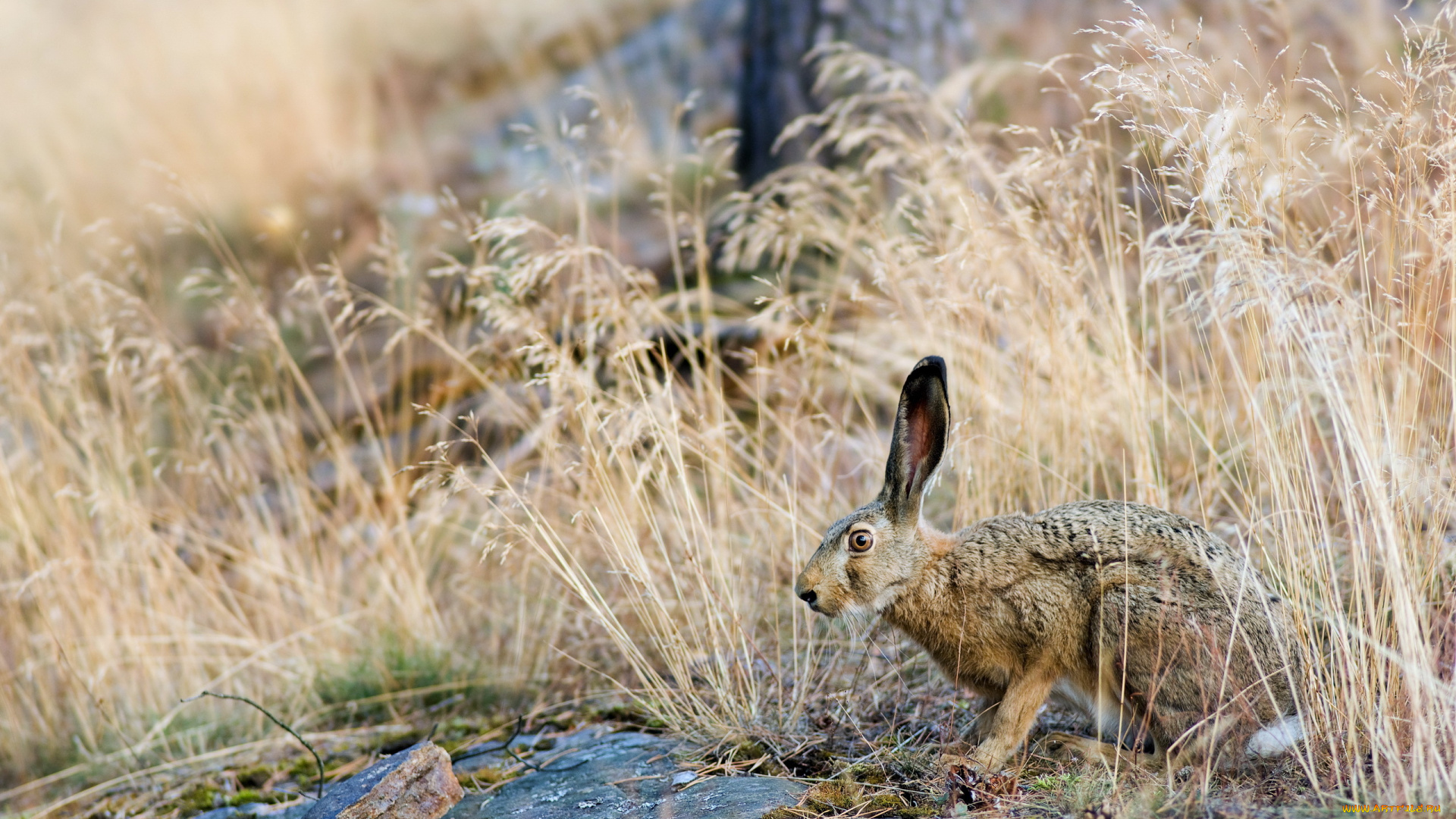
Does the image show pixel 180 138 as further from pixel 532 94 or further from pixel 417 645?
pixel 417 645

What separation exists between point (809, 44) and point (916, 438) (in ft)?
17.4

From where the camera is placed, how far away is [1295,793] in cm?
263

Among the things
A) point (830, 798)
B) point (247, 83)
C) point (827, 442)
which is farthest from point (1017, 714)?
point (247, 83)

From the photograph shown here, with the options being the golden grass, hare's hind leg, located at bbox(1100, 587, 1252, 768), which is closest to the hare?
hare's hind leg, located at bbox(1100, 587, 1252, 768)

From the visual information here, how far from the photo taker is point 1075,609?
306 centimetres

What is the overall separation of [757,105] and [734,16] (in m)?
3.17

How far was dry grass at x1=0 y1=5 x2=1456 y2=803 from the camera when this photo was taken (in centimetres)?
288

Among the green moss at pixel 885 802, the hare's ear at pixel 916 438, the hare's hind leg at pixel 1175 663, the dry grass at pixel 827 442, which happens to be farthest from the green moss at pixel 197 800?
the hare's hind leg at pixel 1175 663

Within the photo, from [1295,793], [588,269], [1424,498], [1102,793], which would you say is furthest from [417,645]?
[1424,498]

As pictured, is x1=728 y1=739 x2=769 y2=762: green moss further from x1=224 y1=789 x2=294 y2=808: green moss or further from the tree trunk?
the tree trunk

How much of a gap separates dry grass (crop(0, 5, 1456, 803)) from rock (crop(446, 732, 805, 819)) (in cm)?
19

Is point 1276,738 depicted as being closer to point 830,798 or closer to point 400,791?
point 830,798

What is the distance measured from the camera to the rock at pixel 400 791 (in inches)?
125

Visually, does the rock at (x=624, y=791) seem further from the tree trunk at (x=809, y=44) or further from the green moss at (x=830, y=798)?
the tree trunk at (x=809, y=44)
